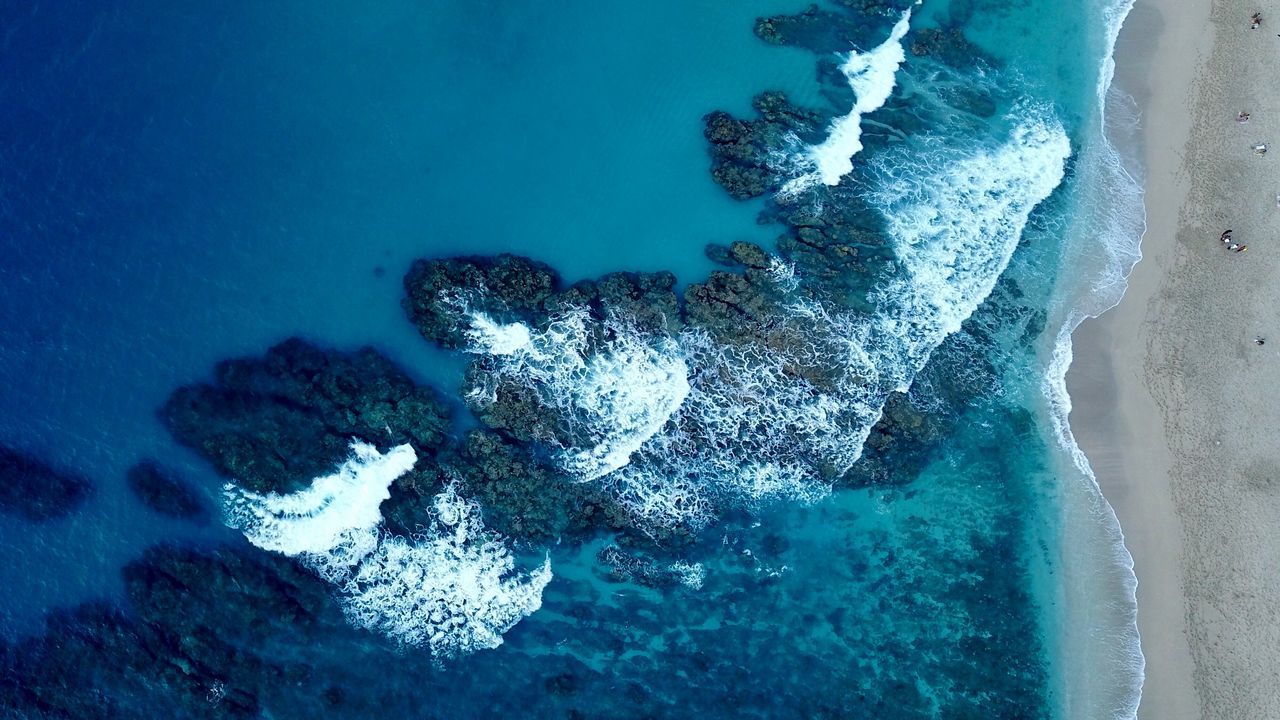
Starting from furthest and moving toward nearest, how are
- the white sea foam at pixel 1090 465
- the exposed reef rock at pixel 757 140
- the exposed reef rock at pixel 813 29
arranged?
the exposed reef rock at pixel 813 29
the exposed reef rock at pixel 757 140
the white sea foam at pixel 1090 465

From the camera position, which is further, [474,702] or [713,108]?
[713,108]

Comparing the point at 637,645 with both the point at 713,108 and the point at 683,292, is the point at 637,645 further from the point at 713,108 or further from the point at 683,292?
the point at 713,108

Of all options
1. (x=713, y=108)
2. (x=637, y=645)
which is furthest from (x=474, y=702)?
(x=713, y=108)

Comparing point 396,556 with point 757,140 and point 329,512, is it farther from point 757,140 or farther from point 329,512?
point 757,140

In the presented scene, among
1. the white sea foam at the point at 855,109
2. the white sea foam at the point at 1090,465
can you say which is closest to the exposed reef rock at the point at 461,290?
the white sea foam at the point at 855,109

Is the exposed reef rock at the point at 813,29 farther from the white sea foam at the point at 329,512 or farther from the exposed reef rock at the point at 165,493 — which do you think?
the exposed reef rock at the point at 165,493

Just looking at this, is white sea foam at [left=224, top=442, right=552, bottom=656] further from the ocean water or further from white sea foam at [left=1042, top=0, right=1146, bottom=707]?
white sea foam at [left=1042, top=0, right=1146, bottom=707]
